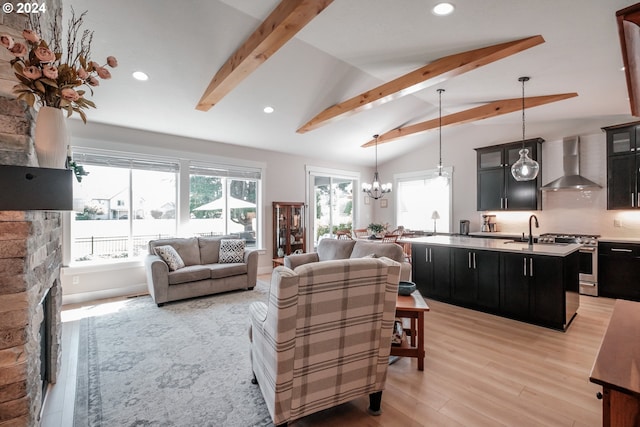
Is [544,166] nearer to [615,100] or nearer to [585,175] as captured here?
[585,175]

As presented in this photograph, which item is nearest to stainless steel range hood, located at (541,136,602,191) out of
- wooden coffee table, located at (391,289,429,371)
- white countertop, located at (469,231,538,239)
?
white countertop, located at (469,231,538,239)

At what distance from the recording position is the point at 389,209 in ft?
27.5

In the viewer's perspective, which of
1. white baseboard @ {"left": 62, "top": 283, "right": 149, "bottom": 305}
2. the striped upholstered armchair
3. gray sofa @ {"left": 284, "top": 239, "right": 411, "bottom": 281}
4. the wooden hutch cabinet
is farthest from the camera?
the wooden hutch cabinet

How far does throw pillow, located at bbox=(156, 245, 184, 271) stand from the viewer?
14.3 ft

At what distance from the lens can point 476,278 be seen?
12.6 feet

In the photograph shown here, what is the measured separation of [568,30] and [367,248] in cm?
282

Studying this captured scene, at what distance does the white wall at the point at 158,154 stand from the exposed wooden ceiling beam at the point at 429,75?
1.71 meters

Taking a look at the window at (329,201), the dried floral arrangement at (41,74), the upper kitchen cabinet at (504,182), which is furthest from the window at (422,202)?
the dried floral arrangement at (41,74)

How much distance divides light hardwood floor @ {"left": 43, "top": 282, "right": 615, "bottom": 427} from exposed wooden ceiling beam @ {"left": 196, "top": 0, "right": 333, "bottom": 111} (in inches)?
117

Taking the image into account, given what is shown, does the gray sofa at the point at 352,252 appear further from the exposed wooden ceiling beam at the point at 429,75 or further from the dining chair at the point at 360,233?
the dining chair at the point at 360,233

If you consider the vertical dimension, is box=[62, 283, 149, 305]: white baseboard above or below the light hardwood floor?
above

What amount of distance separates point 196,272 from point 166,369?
78.9 inches

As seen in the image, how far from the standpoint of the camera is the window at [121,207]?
14.6 ft

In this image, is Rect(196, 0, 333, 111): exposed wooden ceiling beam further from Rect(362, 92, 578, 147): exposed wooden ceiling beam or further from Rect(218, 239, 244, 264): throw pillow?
Rect(362, 92, 578, 147): exposed wooden ceiling beam
